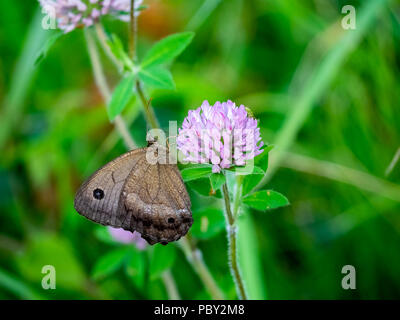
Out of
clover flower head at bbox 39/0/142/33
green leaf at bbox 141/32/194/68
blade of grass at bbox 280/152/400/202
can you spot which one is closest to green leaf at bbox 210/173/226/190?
green leaf at bbox 141/32/194/68

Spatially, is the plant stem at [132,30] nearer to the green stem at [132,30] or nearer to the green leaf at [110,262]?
the green stem at [132,30]

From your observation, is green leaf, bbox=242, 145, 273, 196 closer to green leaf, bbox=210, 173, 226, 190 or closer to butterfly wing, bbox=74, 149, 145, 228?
green leaf, bbox=210, 173, 226, 190

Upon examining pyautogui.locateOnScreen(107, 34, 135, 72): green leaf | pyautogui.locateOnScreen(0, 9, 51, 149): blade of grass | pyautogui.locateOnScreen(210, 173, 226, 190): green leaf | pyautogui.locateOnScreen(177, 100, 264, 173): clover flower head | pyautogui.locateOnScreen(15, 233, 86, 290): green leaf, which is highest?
pyautogui.locateOnScreen(0, 9, 51, 149): blade of grass

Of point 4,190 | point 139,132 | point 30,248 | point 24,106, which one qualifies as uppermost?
point 24,106

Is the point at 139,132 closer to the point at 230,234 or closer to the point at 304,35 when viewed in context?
the point at 304,35

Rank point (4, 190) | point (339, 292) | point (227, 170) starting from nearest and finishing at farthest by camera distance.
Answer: point (227, 170)
point (339, 292)
point (4, 190)
